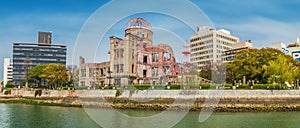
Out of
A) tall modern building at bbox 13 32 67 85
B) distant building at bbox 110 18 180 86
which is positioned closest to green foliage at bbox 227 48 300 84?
distant building at bbox 110 18 180 86

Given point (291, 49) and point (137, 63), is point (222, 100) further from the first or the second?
point (291, 49)

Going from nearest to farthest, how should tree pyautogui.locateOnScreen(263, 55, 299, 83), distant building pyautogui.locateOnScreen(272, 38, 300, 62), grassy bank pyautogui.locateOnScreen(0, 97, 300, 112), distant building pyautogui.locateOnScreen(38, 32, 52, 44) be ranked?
grassy bank pyautogui.locateOnScreen(0, 97, 300, 112)
tree pyautogui.locateOnScreen(263, 55, 299, 83)
distant building pyautogui.locateOnScreen(272, 38, 300, 62)
distant building pyautogui.locateOnScreen(38, 32, 52, 44)

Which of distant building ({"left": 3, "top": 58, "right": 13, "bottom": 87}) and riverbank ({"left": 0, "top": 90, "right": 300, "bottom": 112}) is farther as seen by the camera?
distant building ({"left": 3, "top": 58, "right": 13, "bottom": 87})

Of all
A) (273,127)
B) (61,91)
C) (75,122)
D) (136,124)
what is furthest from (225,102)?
(61,91)

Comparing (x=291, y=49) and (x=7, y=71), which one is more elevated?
(x=291, y=49)

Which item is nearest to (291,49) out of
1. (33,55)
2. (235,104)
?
(235,104)

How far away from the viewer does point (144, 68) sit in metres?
63.8

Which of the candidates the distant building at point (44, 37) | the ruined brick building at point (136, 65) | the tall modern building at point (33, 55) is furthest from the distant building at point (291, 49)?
the distant building at point (44, 37)

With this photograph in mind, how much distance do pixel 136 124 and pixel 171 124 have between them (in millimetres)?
2913

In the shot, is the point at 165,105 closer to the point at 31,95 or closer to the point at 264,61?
the point at 264,61

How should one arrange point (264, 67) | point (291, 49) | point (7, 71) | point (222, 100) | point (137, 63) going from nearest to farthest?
point (222, 100), point (264, 67), point (137, 63), point (291, 49), point (7, 71)

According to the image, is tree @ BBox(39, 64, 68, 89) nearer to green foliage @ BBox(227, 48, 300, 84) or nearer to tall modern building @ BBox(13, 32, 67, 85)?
green foliage @ BBox(227, 48, 300, 84)

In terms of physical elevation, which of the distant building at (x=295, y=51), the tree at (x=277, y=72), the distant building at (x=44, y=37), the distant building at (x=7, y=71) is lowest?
the tree at (x=277, y=72)

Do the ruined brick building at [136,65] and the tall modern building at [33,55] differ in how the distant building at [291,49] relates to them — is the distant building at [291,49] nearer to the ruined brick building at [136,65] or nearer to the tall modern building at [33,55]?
the ruined brick building at [136,65]
